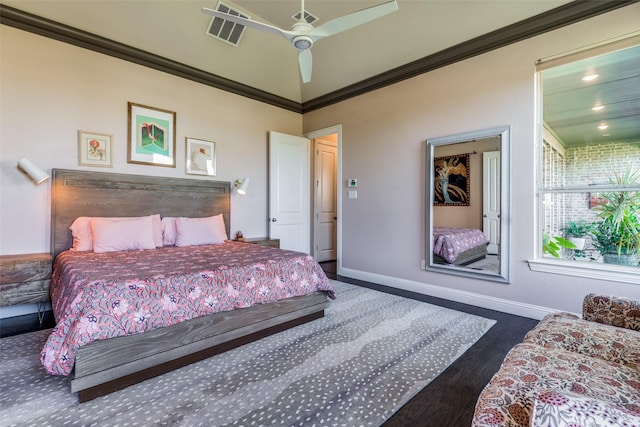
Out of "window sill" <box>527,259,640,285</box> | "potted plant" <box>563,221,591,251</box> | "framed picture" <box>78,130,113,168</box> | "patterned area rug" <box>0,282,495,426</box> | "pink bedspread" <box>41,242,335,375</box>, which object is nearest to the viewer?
"patterned area rug" <box>0,282,495,426</box>

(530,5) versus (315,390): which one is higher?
(530,5)

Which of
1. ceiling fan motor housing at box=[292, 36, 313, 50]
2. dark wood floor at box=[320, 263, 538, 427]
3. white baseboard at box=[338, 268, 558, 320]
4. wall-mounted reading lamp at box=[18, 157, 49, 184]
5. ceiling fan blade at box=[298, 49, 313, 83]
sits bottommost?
dark wood floor at box=[320, 263, 538, 427]

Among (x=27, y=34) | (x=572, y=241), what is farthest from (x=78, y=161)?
(x=572, y=241)

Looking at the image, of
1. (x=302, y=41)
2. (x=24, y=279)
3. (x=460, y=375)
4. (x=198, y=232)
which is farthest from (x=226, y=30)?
(x=460, y=375)

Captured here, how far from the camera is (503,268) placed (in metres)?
3.24

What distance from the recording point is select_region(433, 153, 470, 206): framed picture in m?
3.61

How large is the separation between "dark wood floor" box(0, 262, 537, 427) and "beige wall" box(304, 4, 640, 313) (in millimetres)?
448

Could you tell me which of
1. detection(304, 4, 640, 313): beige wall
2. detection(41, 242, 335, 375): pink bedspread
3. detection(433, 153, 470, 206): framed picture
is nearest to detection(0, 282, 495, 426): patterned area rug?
detection(41, 242, 335, 375): pink bedspread

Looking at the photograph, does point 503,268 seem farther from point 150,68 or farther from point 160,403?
point 150,68

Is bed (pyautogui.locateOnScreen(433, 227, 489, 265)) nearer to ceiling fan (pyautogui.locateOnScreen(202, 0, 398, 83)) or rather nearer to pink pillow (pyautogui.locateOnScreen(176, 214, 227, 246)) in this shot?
ceiling fan (pyautogui.locateOnScreen(202, 0, 398, 83))

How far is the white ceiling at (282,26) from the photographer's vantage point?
3121 millimetres

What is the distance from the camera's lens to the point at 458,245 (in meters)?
3.65

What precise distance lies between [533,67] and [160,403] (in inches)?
165

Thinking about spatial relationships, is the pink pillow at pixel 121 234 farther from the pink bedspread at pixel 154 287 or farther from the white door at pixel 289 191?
the white door at pixel 289 191
